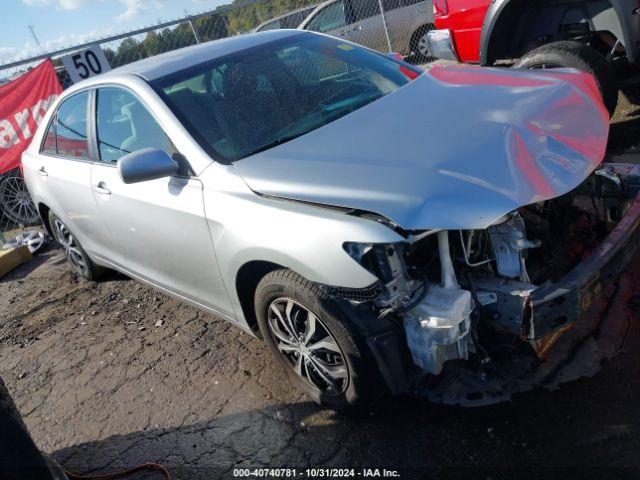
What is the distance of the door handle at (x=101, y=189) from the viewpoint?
146 inches

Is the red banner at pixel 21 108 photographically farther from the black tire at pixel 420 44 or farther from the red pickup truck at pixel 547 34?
the black tire at pixel 420 44

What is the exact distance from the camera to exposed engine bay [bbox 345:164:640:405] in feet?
7.45

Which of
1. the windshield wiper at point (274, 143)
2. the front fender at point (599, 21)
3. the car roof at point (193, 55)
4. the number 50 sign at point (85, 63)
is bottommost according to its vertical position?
the front fender at point (599, 21)

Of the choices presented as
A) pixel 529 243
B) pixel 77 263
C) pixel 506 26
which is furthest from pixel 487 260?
pixel 77 263

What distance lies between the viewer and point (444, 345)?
2281mm

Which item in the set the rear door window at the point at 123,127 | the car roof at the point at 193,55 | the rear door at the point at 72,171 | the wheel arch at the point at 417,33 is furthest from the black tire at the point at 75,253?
the wheel arch at the point at 417,33

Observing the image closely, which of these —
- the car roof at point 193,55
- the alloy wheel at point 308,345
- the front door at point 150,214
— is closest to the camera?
the alloy wheel at point 308,345

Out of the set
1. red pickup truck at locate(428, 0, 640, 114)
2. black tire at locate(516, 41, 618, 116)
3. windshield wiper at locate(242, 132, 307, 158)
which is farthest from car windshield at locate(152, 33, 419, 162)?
red pickup truck at locate(428, 0, 640, 114)

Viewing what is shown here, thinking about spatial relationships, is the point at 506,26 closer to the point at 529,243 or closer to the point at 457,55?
the point at 457,55

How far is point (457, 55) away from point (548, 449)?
469 centimetres

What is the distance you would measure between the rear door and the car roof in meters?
0.50

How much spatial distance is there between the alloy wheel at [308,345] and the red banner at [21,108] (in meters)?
5.97

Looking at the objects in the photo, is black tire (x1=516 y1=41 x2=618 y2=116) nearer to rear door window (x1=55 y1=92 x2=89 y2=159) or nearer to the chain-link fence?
rear door window (x1=55 y1=92 x2=89 y2=159)

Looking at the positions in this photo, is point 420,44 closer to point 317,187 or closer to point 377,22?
point 377,22
